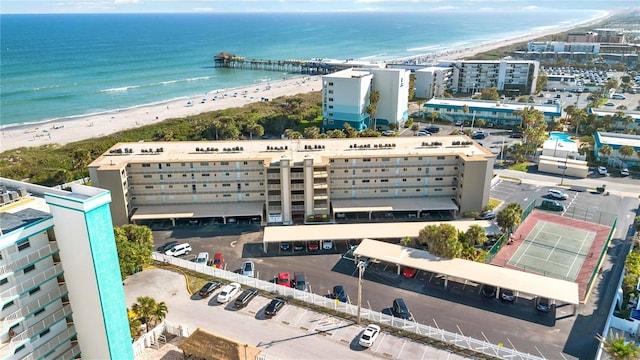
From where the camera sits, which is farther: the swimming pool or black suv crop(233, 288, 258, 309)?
the swimming pool

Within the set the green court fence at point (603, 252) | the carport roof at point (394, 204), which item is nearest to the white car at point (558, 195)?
the green court fence at point (603, 252)

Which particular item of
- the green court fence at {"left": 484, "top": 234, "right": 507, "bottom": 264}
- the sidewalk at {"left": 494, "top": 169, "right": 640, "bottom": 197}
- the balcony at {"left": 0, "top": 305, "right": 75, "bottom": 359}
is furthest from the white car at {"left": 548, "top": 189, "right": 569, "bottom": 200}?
the balcony at {"left": 0, "top": 305, "right": 75, "bottom": 359}

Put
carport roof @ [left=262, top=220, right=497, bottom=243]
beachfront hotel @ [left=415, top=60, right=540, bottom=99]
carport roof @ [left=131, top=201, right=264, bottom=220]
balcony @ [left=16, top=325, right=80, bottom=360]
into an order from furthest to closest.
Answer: beachfront hotel @ [left=415, top=60, right=540, bottom=99], carport roof @ [left=131, top=201, right=264, bottom=220], carport roof @ [left=262, top=220, right=497, bottom=243], balcony @ [left=16, top=325, right=80, bottom=360]

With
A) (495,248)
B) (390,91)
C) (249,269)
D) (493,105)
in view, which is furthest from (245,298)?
(493,105)

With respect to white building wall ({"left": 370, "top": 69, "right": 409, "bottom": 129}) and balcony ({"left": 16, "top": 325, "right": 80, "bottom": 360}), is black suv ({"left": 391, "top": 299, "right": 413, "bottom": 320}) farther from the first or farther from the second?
white building wall ({"left": 370, "top": 69, "right": 409, "bottom": 129})

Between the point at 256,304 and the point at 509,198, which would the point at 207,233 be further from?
the point at 509,198

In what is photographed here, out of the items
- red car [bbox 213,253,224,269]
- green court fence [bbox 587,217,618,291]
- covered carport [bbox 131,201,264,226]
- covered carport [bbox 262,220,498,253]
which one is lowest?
red car [bbox 213,253,224,269]
